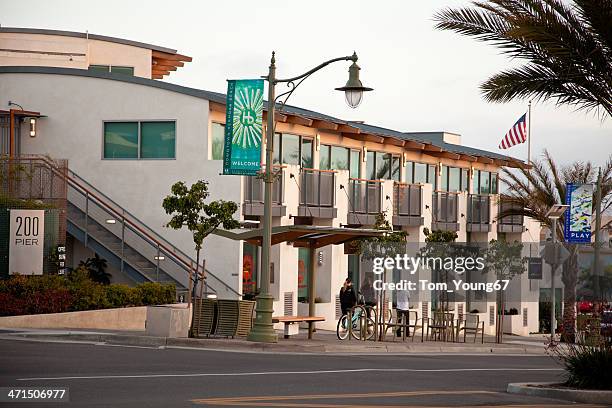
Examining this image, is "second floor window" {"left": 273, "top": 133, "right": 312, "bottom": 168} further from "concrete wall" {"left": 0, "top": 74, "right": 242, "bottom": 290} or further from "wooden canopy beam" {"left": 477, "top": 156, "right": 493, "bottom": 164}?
"wooden canopy beam" {"left": 477, "top": 156, "right": 493, "bottom": 164}

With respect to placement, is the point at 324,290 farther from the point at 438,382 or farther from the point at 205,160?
the point at 438,382

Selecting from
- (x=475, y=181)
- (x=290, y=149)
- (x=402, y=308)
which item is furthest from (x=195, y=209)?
(x=475, y=181)

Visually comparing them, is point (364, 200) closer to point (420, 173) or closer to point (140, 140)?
point (420, 173)

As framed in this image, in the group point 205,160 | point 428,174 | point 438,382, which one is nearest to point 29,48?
point 205,160

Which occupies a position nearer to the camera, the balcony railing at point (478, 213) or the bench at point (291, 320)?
the bench at point (291, 320)

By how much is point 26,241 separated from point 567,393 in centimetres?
2084

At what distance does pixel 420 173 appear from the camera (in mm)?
54688

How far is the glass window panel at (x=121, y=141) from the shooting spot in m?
40.5

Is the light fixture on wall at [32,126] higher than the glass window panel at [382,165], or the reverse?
the light fixture on wall at [32,126]

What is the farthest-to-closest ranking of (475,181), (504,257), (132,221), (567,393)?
(475,181) → (504,257) → (132,221) → (567,393)

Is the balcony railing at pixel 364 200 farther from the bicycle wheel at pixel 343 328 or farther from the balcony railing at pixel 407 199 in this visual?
the bicycle wheel at pixel 343 328

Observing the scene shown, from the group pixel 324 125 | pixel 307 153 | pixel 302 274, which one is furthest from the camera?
pixel 307 153

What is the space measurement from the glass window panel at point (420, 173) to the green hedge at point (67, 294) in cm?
2093

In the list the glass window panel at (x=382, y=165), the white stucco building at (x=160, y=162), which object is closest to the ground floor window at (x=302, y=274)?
the white stucco building at (x=160, y=162)
